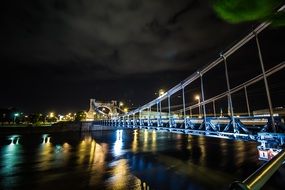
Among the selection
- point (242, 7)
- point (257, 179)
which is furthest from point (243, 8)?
point (257, 179)

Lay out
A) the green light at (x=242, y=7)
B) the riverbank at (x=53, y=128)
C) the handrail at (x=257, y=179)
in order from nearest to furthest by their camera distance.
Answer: the handrail at (x=257, y=179), the green light at (x=242, y=7), the riverbank at (x=53, y=128)

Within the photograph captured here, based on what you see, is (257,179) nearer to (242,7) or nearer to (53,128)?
(242,7)

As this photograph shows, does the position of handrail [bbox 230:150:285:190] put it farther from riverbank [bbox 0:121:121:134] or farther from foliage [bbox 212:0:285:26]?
riverbank [bbox 0:121:121:134]

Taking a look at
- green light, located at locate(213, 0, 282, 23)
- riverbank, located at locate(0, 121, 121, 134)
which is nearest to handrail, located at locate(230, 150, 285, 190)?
green light, located at locate(213, 0, 282, 23)

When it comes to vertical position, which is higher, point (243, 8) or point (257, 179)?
point (243, 8)

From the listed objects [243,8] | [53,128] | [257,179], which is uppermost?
[243,8]

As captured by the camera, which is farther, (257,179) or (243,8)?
(243,8)

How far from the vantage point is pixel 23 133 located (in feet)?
162

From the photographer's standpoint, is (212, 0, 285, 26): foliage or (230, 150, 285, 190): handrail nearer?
(230, 150, 285, 190): handrail

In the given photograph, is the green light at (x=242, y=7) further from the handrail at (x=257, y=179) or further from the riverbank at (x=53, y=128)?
the riverbank at (x=53, y=128)

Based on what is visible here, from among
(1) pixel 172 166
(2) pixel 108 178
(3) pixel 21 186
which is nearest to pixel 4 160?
(3) pixel 21 186

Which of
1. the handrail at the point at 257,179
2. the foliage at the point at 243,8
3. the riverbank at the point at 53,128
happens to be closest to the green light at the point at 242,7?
the foliage at the point at 243,8

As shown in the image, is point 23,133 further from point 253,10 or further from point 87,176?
point 253,10

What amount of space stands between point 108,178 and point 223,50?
11.2 m
